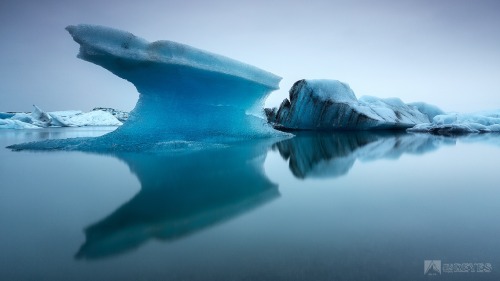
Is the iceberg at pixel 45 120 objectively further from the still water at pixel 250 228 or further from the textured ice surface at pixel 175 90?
the still water at pixel 250 228

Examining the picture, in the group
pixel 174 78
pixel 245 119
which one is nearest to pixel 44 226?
pixel 174 78

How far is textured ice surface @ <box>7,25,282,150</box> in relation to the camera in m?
3.36

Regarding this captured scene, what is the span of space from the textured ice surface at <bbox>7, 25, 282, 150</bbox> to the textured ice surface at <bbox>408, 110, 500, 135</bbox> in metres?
4.73

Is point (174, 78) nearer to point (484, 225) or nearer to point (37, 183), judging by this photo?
point (37, 183)

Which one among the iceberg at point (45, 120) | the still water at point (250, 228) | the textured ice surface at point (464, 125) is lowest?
the iceberg at point (45, 120)

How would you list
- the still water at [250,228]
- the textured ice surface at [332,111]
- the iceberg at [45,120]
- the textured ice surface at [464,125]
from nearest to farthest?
the still water at [250,228] < the textured ice surface at [464,125] < the textured ice surface at [332,111] < the iceberg at [45,120]

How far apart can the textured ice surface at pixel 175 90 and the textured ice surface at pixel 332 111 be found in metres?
3.05

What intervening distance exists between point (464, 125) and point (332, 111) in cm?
328

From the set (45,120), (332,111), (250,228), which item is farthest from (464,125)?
(45,120)

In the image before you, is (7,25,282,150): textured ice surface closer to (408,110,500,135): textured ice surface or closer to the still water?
the still water

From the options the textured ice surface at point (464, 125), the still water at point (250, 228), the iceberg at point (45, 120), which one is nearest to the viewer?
the still water at point (250, 228)

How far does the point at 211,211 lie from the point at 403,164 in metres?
1.70

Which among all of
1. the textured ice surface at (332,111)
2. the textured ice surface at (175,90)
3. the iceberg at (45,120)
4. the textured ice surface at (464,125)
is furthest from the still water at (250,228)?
the iceberg at (45,120)

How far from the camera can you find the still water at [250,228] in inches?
22.5
